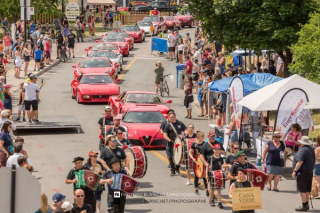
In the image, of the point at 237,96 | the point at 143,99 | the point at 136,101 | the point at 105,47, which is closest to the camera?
the point at 237,96

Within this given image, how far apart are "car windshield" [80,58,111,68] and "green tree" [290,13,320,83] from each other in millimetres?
14228

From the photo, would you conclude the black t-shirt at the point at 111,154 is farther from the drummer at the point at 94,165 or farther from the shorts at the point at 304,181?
the shorts at the point at 304,181

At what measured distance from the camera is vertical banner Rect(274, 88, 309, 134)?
21.8 m

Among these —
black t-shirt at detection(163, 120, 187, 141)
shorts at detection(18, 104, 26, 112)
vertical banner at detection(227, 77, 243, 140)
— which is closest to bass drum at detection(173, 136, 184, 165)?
black t-shirt at detection(163, 120, 187, 141)

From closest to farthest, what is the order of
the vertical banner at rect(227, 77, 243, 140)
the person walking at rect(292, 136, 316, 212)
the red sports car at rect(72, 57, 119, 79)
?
the person walking at rect(292, 136, 316, 212), the vertical banner at rect(227, 77, 243, 140), the red sports car at rect(72, 57, 119, 79)

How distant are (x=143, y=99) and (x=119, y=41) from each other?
24.2 metres

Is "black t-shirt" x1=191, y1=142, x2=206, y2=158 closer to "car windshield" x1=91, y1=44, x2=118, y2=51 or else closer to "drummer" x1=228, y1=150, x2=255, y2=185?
"drummer" x1=228, y1=150, x2=255, y2=185

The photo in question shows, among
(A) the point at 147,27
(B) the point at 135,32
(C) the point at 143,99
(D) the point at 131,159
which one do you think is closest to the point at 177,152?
(D) the point at 131,159

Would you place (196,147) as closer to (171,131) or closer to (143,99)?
(171,131)

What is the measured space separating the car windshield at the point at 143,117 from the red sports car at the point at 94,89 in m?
8.06

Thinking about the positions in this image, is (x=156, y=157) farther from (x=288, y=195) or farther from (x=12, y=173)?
(x=12, y=173)

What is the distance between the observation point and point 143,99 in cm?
2886

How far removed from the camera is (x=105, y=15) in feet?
240

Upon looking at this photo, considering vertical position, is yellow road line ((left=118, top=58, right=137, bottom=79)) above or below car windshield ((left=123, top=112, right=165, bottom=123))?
below
